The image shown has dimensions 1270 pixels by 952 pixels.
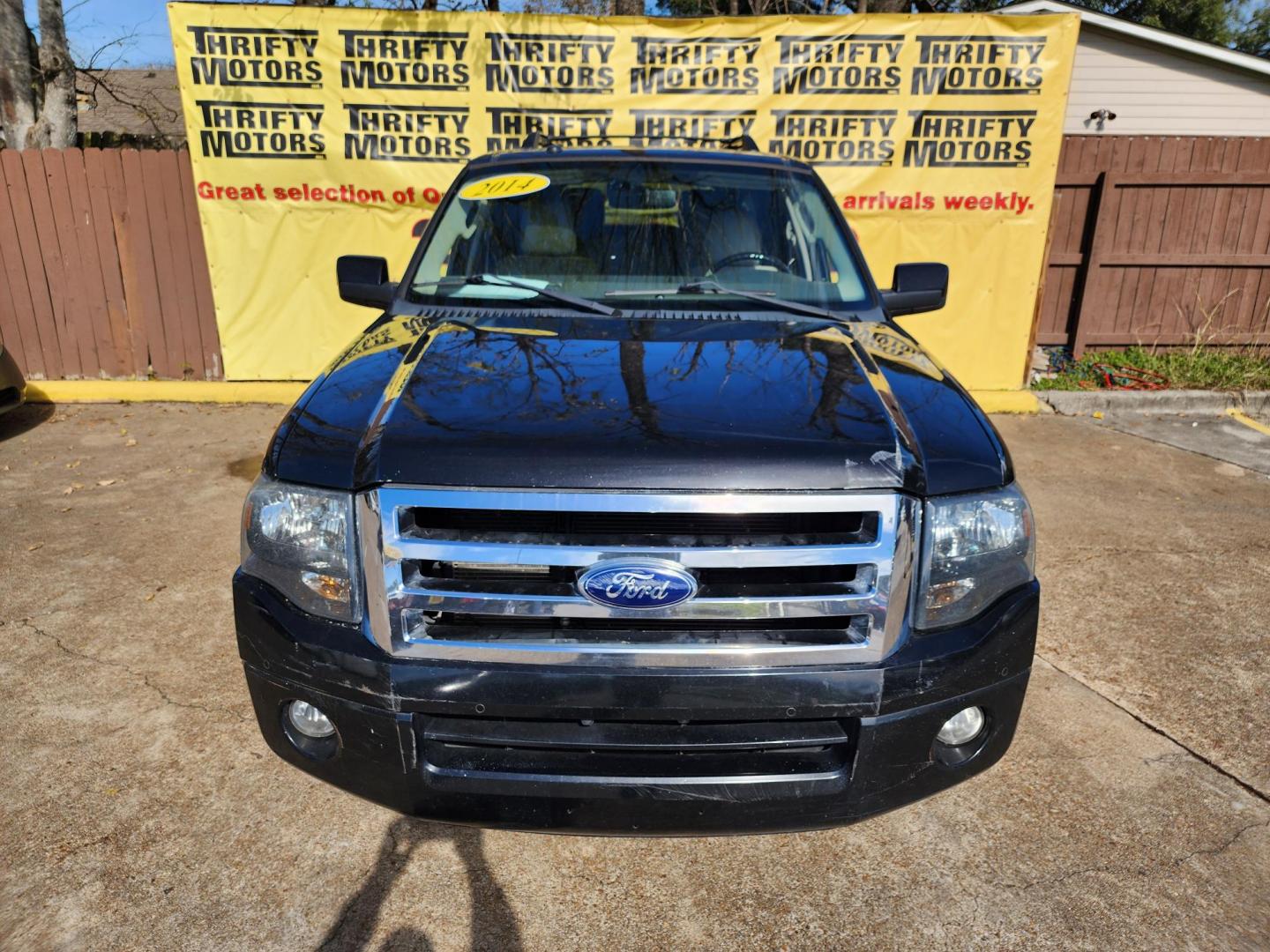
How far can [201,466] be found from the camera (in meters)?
5.99

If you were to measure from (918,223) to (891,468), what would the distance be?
20.5 ft

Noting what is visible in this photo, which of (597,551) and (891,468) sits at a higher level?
(891,468)

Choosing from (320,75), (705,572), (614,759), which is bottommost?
(614,759)

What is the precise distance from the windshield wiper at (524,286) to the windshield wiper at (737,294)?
0.16 meters

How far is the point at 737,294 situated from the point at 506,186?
3.93 ft

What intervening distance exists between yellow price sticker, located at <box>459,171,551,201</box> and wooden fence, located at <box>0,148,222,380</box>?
495cm

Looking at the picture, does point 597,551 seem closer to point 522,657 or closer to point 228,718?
point 522,657

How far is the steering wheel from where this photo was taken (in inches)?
135

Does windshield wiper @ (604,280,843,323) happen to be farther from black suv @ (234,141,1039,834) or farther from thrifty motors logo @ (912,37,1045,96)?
thrifty motors logo @ (912,37,1045,96)

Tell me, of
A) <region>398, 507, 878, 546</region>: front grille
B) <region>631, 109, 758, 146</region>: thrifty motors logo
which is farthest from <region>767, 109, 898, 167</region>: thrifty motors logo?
<region>398, 507, 878, 546</region>: front grille

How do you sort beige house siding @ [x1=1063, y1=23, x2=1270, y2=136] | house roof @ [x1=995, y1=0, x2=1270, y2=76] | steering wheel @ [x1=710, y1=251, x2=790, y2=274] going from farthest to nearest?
beige house siding @ [x1=1063, y1=23, x2=1270, y2=136] < house roof @ [x1=995, y1=0, x2=1270, y2=76] < steering wheel @ [x1=710, y1=251, x2=790, y2=274]

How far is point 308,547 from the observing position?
2111mm

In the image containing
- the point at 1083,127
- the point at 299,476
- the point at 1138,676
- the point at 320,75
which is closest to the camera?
A: the point at 299,476

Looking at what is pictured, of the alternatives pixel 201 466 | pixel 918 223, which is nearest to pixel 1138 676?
pixel 918 223
